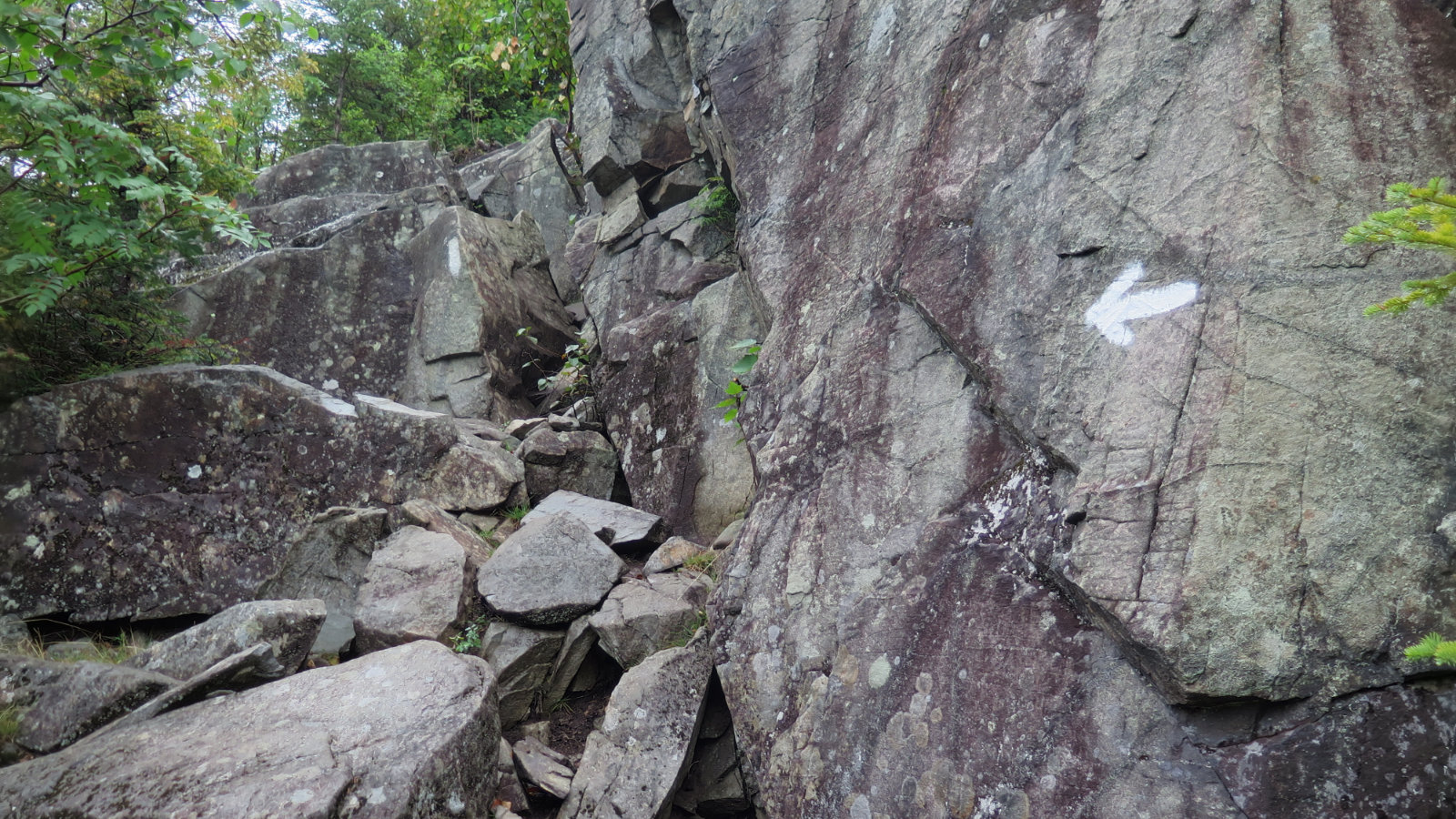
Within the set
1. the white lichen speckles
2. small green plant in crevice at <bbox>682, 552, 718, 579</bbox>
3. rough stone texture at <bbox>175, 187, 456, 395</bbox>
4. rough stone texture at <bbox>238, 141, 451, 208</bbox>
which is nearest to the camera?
the white lichen speckles

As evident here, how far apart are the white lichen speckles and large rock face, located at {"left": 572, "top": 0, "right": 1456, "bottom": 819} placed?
0.07 ft

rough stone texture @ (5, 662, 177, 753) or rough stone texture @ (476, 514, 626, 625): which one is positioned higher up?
rough stone texture @ (5, 662, 177, 753)

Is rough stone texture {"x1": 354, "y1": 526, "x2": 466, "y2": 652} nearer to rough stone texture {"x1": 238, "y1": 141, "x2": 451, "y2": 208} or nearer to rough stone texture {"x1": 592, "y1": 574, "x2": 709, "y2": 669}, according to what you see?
rough stone texture {"x1": 592, "y1": 574, "x2": 709, "y2": 669}

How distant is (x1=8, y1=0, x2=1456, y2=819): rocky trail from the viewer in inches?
119

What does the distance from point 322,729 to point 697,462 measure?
3.74m

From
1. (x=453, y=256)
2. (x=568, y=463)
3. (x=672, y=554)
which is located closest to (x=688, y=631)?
(x=672, y=554)

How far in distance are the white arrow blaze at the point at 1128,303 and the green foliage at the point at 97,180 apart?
5.56 meters

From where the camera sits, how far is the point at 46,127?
534 cm

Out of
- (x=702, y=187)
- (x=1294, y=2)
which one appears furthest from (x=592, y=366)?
(x=1294, y=2)

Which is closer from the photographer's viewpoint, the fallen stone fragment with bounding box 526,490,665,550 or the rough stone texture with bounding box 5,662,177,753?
the rough stone texture with bounding box 5,662,177,753

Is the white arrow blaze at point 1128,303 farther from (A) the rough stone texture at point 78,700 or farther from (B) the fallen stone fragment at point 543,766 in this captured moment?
(A) the rough stone texture at point 78,700

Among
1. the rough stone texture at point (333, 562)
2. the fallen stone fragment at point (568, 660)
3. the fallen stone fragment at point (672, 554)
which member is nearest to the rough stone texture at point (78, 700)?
the rough stone texture at point (333, 562)

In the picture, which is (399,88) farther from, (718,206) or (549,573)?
(549,573)

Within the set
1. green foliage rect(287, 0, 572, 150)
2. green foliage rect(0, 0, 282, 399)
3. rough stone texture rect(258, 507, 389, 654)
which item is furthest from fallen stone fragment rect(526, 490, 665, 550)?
green foliage rect(287, 0, 572, 150)
